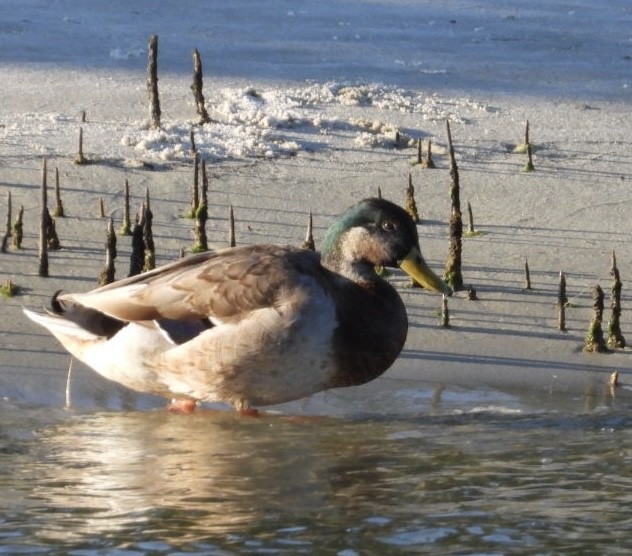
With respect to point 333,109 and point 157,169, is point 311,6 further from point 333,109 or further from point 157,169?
point 157,169

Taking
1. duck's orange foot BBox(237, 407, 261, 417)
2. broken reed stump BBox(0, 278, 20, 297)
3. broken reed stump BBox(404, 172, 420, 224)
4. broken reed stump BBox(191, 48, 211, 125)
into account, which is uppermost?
broken reed stump BBox(191, 48, 211, 125)

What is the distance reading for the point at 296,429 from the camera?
20.9ft

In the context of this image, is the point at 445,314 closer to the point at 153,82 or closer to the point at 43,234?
the point at 43,234

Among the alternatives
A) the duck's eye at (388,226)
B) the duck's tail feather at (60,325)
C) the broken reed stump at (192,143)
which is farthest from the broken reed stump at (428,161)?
the duck's tail feather at (60,325)

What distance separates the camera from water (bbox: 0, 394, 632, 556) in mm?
5102

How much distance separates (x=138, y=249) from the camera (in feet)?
23.6

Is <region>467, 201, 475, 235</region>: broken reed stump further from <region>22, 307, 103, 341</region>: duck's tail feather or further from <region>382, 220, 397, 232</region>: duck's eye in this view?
<region>22, 307, 103, 341</region>: duck's tail feather

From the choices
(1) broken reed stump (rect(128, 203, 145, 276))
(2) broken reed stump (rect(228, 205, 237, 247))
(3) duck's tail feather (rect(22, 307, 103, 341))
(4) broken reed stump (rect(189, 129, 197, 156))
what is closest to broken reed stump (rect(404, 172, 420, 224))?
(2) broken reed stump (rect(228, 205, 237, 247))

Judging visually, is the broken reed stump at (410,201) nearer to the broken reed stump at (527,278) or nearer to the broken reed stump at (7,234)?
the broken reed stump at (527,278)

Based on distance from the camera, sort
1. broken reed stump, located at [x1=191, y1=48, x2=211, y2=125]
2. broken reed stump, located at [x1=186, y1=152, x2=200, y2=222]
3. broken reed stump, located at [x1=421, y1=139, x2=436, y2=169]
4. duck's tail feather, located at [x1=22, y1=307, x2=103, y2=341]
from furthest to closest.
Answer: broken reed stump, located at [x1=191, y1=48, x2=211, y2=125] < broken reed stump, located at [x1=421, y1=139, x2=436, y2=169] < broken reed stump, located at [x1=186, y1=152, x2=200, y2=222] < duck's tail feather, located at [x1=22, y1=307, x2=103, y2=341]

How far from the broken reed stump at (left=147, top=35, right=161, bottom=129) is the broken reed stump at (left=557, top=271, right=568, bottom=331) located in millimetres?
2961

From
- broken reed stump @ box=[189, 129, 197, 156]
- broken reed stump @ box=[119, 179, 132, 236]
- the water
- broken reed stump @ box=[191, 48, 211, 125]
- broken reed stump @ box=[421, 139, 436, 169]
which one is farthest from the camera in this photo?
broken reed stump @ box=[191, 48, 211, 125]

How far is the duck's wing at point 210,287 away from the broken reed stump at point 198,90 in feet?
9.04

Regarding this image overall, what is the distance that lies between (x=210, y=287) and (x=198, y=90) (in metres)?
3.01
